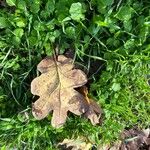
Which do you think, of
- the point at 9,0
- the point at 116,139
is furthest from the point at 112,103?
the point at 9,0

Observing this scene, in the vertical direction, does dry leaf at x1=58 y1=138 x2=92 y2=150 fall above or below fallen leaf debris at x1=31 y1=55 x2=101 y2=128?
below

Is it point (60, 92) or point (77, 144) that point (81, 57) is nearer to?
point (60, 92)

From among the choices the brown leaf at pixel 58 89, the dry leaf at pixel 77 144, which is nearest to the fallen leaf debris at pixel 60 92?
the brown leaf at pixel 58 89

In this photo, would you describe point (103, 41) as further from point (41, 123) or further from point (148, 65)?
point (41, 123)

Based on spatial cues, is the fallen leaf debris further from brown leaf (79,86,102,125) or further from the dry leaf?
the dry leaf

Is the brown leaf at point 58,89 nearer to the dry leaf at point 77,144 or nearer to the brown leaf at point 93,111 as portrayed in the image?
the brown leaf at point 93,111

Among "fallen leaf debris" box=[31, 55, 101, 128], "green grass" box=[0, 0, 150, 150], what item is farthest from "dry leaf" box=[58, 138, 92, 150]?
"fallen leaf debris" box=[31, 55, 101, 128]

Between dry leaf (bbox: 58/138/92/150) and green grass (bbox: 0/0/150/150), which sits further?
dry leaf (bbox: 58/138/92/150)
